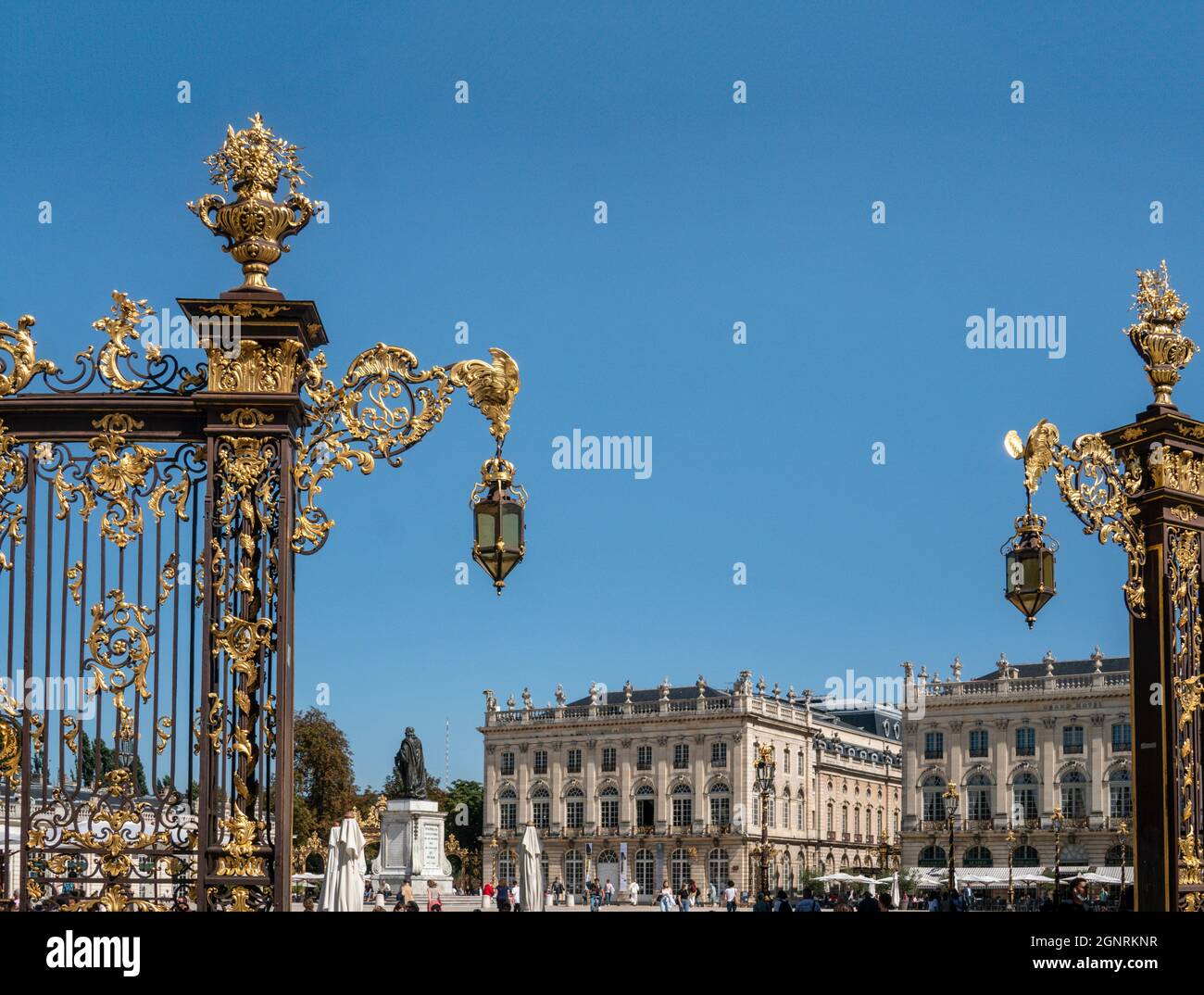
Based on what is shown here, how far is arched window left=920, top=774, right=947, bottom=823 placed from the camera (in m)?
88.7

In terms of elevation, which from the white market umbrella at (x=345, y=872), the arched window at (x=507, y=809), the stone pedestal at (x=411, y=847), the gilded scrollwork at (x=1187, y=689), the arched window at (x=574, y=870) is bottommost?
the arched window at (x=574, y=870)

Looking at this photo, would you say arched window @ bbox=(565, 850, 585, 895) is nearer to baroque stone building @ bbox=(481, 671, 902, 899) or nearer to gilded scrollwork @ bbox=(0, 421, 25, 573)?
baroque stone building @ bbox=(481, 671, 902, 899)

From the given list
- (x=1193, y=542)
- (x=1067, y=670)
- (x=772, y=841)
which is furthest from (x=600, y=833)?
(x=1193, y=542)

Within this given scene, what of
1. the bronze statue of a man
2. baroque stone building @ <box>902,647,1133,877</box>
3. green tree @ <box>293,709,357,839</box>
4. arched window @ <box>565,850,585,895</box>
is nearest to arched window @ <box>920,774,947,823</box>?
baroque stone building @ <box>902,647,1133,877</box>

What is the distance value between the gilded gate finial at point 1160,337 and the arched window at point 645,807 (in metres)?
85.4

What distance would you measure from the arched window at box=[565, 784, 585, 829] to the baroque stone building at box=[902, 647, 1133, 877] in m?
20.5

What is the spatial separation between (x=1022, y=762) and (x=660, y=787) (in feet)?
71.9

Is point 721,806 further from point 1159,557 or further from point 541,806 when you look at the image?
point 1159,557

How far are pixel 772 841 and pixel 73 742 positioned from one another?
88.8m

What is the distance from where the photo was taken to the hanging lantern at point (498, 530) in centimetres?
1023

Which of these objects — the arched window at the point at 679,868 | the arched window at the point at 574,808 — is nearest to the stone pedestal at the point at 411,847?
the arched window at the point at 679,868

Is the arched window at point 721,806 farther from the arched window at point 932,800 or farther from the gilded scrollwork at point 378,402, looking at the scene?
the gilded scrollwork at point 378,402

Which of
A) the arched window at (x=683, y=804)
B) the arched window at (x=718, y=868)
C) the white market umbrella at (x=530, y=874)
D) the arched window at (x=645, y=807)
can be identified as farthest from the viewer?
the arched window at (x=645, y=807)
